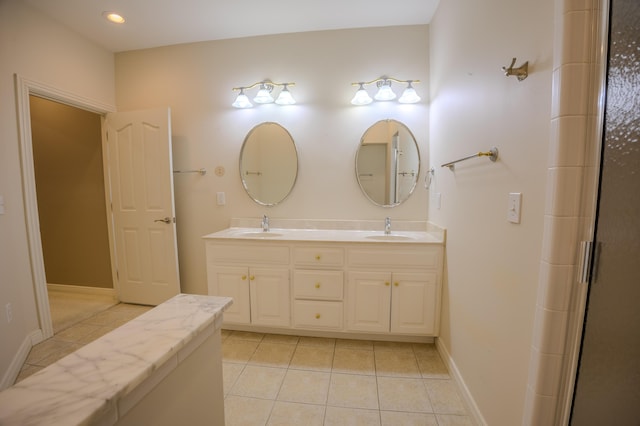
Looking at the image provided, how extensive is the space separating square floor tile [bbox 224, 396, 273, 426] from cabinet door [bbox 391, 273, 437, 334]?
1.04m

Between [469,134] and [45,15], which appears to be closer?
→ [469,134]

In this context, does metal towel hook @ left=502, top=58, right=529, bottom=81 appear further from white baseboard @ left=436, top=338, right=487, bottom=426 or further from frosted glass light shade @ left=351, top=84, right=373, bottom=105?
white baseboard @ left=436, top=338, right=487, bottom=426

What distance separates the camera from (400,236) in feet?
6.96

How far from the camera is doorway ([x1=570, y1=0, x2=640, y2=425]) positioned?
2.19 ft

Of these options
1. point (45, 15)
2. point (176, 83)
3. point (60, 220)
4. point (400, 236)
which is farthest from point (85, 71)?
point (400, 236)

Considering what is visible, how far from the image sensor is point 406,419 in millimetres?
1354

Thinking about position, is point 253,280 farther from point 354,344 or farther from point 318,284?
point 354,344

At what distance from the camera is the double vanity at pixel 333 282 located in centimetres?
186

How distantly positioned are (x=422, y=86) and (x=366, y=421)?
2490mm

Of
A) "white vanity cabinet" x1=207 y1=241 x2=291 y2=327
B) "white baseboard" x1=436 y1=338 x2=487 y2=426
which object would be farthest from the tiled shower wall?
"white vanity cabinet" x1=207 y1=241 x2=291 y2=327

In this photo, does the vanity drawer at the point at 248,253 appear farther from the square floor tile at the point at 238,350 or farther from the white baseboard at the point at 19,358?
the white baseboard at the point at 19,358

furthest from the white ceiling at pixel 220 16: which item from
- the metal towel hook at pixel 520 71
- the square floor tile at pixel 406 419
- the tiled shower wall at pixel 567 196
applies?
the square floor tile at pixel 406 419

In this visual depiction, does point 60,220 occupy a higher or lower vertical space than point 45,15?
lower

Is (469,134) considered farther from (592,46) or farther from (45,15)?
(45,15)
